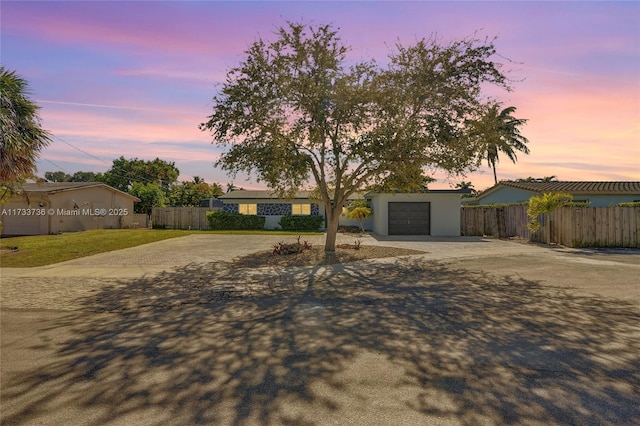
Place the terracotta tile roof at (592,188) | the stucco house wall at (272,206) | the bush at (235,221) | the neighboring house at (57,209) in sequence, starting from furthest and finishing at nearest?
1. the stucco house wall at (272,206)
2. the bush at (235,221)
3. the neighboring house at (57,209)
4. the terracotta tile roof at (592,188)

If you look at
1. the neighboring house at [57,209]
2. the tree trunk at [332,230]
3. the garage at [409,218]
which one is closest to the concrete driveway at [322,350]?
the tree trunk at [332,230]

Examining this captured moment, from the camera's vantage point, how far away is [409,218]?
86.5 ft

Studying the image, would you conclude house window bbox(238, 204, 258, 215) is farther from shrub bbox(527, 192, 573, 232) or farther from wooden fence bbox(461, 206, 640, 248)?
wooden fence bbox(461, 206, 640, 248)

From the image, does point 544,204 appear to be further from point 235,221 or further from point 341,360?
point 235,221

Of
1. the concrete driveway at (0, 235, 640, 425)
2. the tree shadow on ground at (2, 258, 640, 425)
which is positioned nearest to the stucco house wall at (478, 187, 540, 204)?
the concrete driveway at (0, 235, 640, 425)

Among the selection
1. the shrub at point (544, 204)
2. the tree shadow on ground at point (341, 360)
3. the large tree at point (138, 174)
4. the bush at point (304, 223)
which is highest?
the large tree at point (138, 174)

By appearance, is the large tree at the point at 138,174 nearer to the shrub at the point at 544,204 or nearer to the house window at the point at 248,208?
the house window at the point at 248,208

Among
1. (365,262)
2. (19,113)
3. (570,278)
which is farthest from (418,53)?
(19,113)

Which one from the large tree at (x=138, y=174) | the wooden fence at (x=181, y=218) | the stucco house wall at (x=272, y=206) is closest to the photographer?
the stucco house wall at (x=272, y=206)

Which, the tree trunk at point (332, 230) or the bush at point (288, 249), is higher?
the tree trunk at point (332, 230)

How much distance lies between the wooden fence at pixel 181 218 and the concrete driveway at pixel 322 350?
84.0 feet

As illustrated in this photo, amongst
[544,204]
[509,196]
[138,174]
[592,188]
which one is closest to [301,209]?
[509,196]

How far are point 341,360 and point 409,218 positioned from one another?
22551 mm

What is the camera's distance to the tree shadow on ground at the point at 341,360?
3529mm
